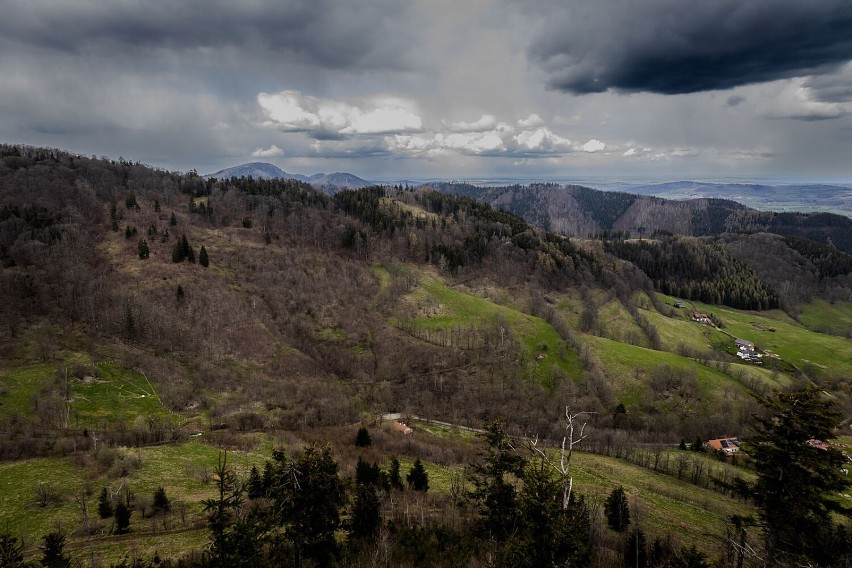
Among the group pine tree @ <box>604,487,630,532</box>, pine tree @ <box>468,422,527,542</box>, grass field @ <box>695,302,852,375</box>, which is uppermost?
pine tree @ <box>468,422,527,542</box>

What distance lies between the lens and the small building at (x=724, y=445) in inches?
3513

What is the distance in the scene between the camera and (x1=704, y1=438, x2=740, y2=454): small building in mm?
89219

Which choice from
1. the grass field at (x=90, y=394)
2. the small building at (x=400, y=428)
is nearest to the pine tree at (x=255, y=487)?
the grass field at (x=90, y=394)

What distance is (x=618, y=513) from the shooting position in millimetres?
50469

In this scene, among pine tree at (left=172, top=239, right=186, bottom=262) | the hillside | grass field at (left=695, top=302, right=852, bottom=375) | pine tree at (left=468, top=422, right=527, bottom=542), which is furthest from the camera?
grass field at (left=695, top=302, right=852, bottom=375)

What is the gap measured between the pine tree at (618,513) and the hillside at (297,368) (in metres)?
3.21

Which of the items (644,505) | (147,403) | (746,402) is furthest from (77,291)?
(746,402)

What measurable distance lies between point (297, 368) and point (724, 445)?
10646 centimetres

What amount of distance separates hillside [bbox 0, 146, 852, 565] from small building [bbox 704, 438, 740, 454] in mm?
7509

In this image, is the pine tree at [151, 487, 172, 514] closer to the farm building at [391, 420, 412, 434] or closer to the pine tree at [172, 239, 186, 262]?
the farm building at [391, 420, 412, 434]

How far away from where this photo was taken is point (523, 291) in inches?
7687

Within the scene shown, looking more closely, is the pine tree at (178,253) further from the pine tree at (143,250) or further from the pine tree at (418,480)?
the pine tree at (418,480)

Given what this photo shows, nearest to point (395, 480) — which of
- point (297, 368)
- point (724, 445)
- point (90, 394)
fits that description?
point (90, 394)

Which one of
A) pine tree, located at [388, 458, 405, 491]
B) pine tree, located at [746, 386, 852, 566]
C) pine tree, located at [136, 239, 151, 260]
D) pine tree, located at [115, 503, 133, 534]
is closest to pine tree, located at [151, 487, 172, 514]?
pine tree, located at [115, 503, 133, 534]
